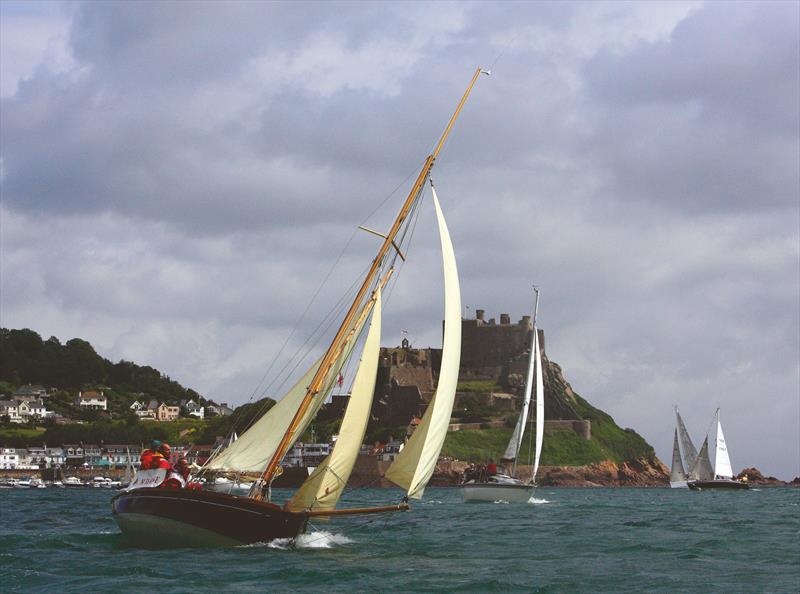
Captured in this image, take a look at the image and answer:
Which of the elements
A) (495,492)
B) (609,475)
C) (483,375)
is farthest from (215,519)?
(483,375)

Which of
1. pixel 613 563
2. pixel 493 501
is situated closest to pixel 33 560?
pixel 613 563

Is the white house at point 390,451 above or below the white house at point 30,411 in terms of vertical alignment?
below

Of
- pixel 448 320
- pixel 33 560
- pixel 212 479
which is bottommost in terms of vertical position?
pixel 33 560

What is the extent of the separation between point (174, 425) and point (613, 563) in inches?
5929

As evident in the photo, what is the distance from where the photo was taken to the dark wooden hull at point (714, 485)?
120938 millimetres

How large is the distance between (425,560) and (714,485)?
→ 95.1m

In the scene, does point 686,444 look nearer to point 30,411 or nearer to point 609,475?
point 609,475

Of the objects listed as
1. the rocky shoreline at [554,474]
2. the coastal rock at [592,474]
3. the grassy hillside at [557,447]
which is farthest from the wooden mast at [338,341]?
the grassy hillside at [557,447]

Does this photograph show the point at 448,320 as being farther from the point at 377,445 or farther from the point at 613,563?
the point at 377,445

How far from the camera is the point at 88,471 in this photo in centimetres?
14862

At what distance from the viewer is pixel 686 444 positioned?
5007 inches

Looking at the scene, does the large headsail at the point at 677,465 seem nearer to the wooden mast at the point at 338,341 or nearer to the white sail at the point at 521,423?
the white sail at the point at 521,423

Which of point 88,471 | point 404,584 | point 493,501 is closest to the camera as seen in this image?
point 404,584

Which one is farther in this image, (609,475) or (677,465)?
→ (609,475)
